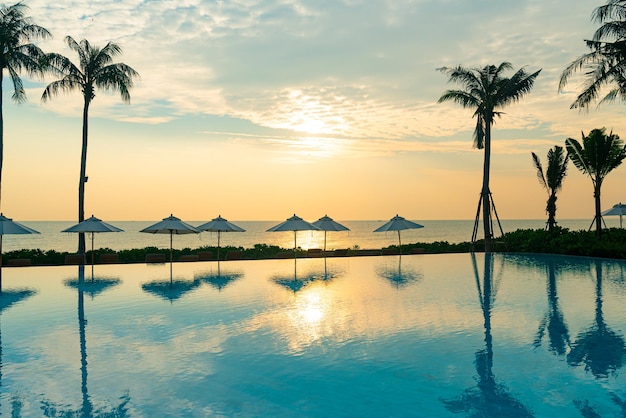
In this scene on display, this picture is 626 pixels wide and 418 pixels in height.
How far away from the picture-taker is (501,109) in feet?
105

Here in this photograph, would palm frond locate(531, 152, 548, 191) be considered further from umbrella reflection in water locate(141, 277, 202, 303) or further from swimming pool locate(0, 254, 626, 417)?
umbrella reflection in water locate(141, 277, 202, 303)

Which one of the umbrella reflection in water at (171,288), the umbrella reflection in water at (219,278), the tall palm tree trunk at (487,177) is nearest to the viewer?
the umbrella reflection in water at (171,288)

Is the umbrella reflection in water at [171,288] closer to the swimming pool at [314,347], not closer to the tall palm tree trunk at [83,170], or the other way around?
the swimming pool at [314,347]

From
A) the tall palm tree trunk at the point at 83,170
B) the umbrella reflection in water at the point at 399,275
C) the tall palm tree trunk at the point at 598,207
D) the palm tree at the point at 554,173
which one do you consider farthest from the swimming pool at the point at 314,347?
the palm tree at the point at 554,173

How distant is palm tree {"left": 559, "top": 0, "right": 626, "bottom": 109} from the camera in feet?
77.9

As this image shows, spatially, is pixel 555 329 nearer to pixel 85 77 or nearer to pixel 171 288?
pixel 171 288

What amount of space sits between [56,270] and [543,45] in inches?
1063

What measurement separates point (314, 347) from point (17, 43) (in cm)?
2658

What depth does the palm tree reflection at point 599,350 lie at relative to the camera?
28.6ft

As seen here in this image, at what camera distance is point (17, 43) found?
26.2 metres

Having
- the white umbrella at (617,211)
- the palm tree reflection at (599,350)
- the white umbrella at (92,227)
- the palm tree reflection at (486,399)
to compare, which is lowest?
the palm tree reflection at (486,399)

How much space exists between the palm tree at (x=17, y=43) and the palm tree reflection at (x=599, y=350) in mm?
29261

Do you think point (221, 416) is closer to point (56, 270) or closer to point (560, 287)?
point (560, 287)

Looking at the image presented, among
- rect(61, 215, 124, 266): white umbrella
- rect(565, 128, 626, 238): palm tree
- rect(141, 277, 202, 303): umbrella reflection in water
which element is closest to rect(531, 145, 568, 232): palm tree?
rect(565, 128, 626, 238): palm tree
